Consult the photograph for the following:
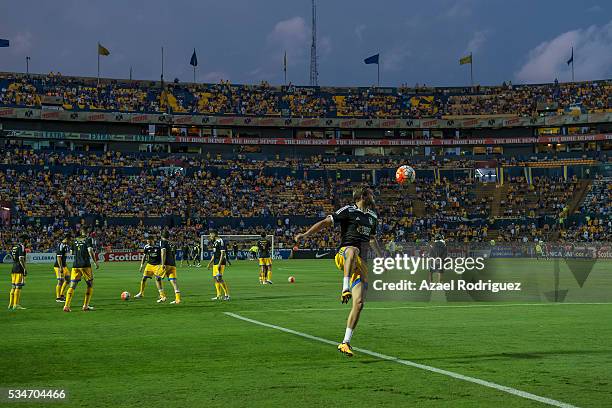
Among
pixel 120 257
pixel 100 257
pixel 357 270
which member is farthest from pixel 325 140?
pixel 357 270

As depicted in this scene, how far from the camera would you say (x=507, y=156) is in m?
90.2

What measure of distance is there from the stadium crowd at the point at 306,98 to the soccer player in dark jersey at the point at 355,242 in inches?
3156

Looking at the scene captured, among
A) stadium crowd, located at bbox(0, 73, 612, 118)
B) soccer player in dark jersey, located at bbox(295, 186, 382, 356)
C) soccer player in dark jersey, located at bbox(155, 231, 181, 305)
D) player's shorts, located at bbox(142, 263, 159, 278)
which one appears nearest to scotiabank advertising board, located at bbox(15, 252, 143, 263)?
stadium crowd, located at bbox(0, 73, 612, 118)

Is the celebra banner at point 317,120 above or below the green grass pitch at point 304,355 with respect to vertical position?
above

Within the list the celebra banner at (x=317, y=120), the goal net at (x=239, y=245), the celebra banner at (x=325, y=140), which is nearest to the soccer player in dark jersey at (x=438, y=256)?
the goal net at (x=239, y=245)

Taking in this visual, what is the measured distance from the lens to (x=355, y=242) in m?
11.7

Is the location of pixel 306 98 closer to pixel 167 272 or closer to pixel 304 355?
pixel 167 272

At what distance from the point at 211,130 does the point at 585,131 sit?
48.8m

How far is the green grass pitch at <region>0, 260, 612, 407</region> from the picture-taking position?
8430 mm

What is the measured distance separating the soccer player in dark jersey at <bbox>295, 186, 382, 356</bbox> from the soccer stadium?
37 millimetres

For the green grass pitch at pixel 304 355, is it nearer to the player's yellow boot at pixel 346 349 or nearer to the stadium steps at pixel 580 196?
the player's yellow boot at pixel 346 349

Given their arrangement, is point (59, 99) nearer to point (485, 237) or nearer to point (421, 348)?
point (485, 237)

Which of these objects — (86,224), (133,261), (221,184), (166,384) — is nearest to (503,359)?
(166,384)

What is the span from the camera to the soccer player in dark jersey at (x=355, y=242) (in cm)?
1144
